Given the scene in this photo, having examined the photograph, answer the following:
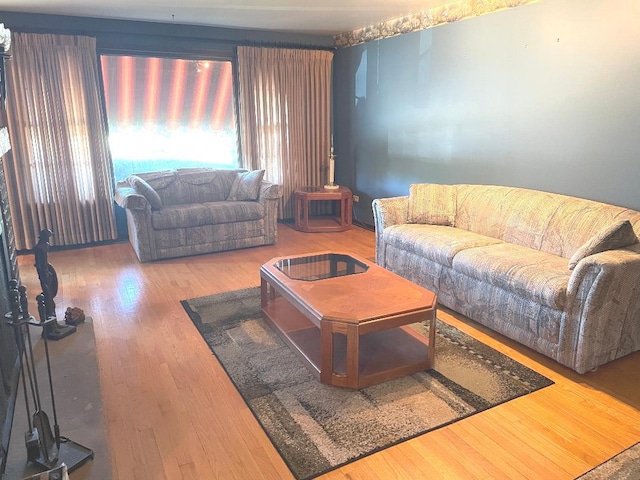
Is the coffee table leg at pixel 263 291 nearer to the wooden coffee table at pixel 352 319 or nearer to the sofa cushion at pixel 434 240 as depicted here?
the wooden coffee table at pixel 352 319

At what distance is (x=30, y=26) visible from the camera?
462cm

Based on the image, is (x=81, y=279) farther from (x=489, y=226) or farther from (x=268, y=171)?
(x=489, y=226)

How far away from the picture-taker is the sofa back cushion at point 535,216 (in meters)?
3.15

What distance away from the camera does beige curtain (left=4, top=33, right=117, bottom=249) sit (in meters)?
4.63

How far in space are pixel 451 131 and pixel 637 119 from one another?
1.71m

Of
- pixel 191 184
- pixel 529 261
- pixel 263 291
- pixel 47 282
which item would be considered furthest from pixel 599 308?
pixel 191 184

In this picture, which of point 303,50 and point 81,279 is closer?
point 81,279

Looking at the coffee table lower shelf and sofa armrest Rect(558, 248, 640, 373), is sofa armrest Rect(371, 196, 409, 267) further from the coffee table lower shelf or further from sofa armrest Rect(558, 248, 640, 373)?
sofa armrest Rect(558, 248, 640, 373)

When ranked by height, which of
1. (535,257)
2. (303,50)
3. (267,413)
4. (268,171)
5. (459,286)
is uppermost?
(303,50)

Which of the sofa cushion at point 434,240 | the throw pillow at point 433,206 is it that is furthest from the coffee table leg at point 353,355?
the throw pillow at point 433,206

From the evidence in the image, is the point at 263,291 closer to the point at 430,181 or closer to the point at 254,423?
the point at 254,423

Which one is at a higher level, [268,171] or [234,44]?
[234,44]

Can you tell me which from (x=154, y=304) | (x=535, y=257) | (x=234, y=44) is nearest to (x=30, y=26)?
(x=234, y=44)

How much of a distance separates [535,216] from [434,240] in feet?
2.47
